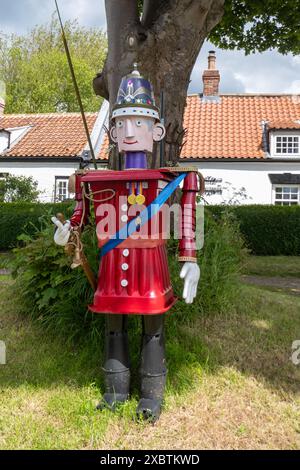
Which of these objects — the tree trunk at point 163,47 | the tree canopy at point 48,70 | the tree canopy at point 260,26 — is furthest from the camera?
the tree canopy at point 48,70

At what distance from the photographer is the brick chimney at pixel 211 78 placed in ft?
59.8

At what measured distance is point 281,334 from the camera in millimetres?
3832

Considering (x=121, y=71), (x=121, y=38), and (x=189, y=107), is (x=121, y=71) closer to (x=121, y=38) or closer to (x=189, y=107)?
(x=121, y=38)

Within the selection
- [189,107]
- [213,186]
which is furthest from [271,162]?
[189,107]

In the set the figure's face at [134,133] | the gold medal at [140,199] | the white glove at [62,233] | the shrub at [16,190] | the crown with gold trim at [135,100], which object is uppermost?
the shrub at [16,190]

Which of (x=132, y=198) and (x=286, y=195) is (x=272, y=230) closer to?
(x=286, y=195)

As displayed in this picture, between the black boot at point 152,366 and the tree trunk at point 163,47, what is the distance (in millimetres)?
1573

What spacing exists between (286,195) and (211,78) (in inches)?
241

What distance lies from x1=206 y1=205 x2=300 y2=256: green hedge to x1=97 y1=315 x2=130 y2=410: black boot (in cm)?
955

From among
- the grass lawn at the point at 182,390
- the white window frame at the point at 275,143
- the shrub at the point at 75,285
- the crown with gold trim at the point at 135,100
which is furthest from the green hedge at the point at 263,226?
the crown with gold trim at the point at 135,100

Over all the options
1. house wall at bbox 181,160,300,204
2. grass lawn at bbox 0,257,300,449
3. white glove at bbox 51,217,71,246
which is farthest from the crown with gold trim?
house wall at bbox 181,160,300,204

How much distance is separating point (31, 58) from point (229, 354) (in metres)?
25.7

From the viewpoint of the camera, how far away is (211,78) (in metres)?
18.4

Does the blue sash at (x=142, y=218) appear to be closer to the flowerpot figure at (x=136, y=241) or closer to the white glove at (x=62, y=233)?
the flowerpot figure at (x=136, y=241)
